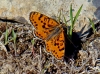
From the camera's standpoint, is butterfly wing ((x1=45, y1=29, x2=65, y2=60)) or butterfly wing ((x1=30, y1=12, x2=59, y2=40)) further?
butterfly wing ((x1=30, y1=12, x2=59, y2=40))

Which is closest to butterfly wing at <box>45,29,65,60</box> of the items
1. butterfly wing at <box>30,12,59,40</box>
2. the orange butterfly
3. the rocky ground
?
the orange butterfly

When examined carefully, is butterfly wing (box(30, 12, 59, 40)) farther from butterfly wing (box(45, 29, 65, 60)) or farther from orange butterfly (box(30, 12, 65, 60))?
butterfly wing (box(45, 29, 65, 60))

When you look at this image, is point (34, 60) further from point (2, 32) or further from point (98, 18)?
point (98, 18)

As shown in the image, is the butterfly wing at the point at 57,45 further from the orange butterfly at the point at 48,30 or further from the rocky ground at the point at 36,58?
the rocky ground at the point at 36,58

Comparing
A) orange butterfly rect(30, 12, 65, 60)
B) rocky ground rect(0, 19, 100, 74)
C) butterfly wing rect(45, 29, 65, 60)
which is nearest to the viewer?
butterfly wing rect(45, 29, 65, 60)

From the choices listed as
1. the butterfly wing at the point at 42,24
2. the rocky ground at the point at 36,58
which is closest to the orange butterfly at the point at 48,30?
the butterfly wing at the point at 42,24

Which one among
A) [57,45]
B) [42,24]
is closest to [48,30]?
[42,24]

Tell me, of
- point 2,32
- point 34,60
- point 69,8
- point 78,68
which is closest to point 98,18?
point 69,8

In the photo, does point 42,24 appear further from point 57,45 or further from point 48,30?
point 57,45
